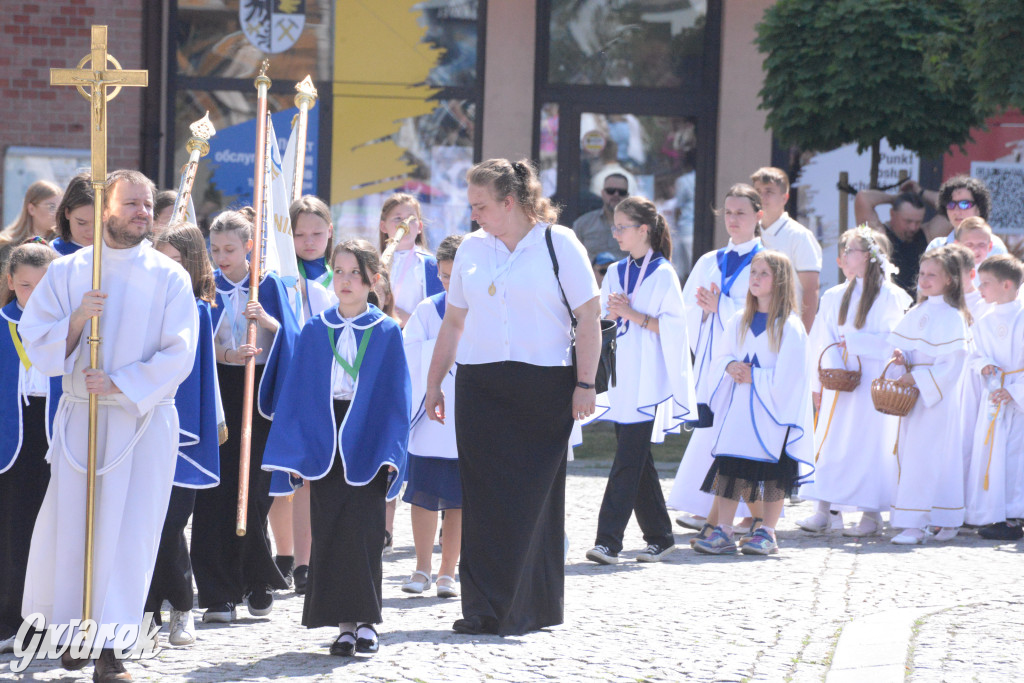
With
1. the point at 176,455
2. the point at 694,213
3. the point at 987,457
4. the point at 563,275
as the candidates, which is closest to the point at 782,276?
the point at 987,457

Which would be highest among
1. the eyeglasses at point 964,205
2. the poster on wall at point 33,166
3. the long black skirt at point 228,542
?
the poster on wall at point 33,166

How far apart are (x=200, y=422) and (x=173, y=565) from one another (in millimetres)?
552

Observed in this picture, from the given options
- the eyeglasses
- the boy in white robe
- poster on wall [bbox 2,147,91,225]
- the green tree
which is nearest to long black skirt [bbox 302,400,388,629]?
the boy in white robe

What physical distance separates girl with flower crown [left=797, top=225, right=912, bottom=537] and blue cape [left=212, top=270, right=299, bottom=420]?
3854 mm

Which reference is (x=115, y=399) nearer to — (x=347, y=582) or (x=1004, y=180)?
(x=347, y=582)

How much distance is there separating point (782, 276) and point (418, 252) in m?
2.06

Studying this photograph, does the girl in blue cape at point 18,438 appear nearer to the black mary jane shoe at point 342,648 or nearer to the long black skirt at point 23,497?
the long black skirt at point 23,497

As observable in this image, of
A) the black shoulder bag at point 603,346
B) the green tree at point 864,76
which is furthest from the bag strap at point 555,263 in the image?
the green tree at point 864,76

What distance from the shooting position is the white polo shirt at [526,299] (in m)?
5.84

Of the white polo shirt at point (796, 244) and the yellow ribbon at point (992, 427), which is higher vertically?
the white polo shirt at point (796, 244)

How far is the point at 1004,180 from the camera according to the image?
15094mm

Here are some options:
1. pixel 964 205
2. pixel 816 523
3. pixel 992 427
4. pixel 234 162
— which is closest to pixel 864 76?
pixel 964 205

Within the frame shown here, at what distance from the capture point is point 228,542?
20.5 feet

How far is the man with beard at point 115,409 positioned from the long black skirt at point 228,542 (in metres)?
0.96
